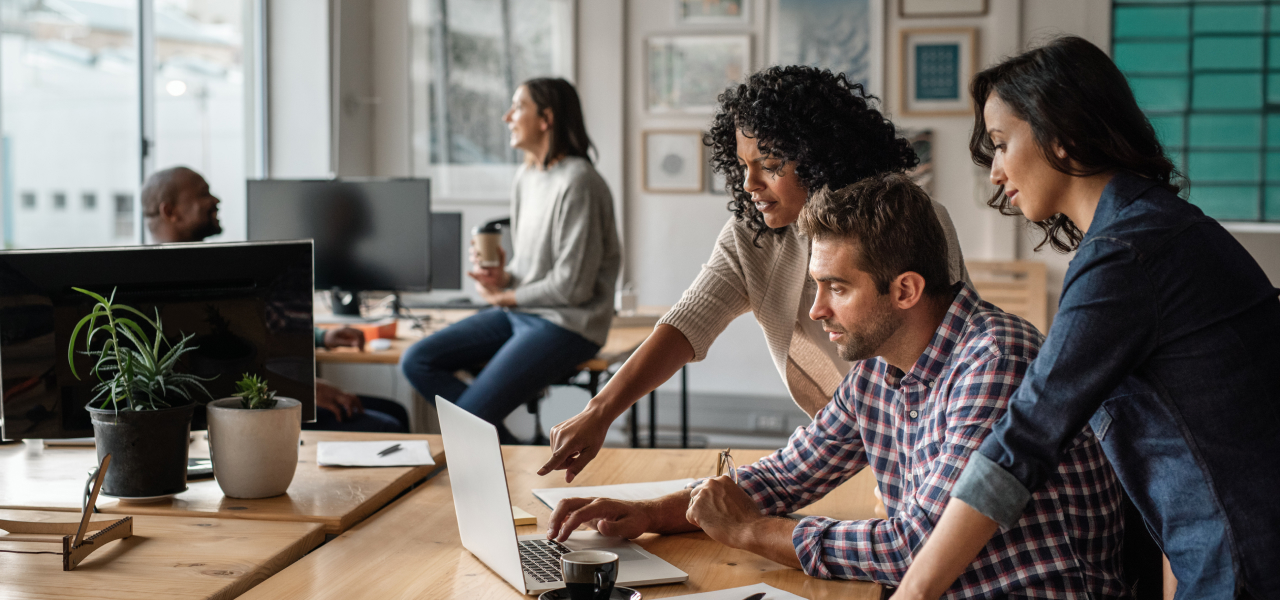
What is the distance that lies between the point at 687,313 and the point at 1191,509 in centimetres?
92

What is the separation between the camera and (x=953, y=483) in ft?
3.84

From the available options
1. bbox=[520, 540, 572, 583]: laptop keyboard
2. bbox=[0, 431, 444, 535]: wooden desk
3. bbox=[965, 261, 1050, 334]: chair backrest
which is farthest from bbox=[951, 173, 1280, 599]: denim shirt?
bbox=[965, 261, 1050, 334]: chair backrest

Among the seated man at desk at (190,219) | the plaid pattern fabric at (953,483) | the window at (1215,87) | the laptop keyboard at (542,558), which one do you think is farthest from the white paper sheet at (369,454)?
the window at (1215,87)

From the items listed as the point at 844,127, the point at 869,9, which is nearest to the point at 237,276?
the point at 844,127

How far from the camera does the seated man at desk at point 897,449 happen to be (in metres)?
1.20

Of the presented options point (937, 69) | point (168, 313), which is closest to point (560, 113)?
point (168, 313)

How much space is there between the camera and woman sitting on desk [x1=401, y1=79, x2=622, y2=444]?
327 centimetres

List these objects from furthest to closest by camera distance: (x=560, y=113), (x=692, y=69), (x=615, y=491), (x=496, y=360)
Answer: (x=692, y=69) < (x=560, y=113) < (x=496, y=360) < (x=615, y=491)

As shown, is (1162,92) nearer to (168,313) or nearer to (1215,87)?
(1215,87)

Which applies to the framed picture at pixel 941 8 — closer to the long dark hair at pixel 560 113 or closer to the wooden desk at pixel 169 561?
the long dark hair at pixel 560 113

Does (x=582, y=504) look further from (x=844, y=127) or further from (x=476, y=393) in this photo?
(x=476, y=393)

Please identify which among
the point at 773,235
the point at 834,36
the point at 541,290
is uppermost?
the point at 834,36

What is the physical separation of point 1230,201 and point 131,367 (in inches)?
189

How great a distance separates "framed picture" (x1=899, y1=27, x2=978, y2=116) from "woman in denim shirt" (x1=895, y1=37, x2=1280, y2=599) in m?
3.78
